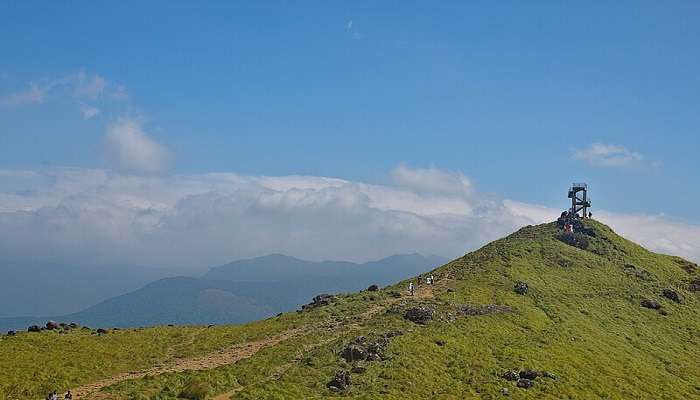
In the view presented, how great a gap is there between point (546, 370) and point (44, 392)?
178ft

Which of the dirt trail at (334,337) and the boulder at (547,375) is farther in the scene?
the boulder at (547,375)

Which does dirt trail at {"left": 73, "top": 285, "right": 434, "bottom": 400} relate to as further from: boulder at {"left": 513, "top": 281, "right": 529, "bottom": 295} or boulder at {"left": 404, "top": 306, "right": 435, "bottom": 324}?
boulder at {"left": 513, "top": 281, "right": 529, "bottom": 295}

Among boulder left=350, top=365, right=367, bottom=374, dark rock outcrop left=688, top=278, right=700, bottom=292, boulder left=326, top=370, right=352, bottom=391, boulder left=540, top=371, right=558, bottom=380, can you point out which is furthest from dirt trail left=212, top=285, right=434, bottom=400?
dark rock outcrop left=688, top=278, right=700, bottom=292

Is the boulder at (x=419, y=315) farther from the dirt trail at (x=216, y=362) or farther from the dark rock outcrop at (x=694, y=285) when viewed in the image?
the dark rock outcrop at (x=694, y=285)

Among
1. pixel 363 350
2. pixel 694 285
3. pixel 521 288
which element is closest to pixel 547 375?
pixel 363 350

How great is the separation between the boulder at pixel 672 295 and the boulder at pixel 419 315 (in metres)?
57.4

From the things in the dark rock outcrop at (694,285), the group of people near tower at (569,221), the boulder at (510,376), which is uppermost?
the group of people near tower at (569,221)

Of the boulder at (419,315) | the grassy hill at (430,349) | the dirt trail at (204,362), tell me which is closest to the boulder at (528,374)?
the grassy hill at (430,349)

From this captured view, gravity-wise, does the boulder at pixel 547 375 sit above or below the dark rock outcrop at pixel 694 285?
below

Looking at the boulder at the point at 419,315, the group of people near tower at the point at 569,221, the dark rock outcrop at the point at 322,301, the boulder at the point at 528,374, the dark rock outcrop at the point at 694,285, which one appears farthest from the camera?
the group of people near tower at the point at 569,221

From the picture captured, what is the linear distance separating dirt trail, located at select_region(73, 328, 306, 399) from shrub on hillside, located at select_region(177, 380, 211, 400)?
8374 mm

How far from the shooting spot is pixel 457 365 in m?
62.3

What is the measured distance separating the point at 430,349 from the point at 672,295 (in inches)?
2648

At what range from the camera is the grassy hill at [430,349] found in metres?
55.2
